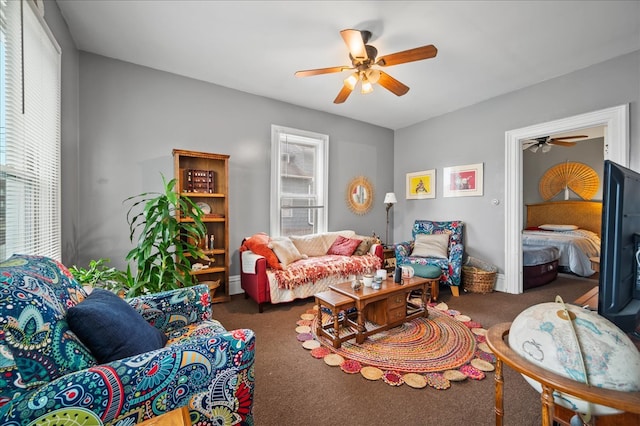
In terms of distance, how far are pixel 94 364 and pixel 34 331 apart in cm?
23

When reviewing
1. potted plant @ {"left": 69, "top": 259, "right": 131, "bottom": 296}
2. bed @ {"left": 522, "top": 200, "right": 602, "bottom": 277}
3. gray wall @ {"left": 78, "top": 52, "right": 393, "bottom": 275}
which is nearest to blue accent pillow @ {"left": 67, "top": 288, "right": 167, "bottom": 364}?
potted plant @ {"left": 69, "top": 259, "right": 131, "bottom": 296}

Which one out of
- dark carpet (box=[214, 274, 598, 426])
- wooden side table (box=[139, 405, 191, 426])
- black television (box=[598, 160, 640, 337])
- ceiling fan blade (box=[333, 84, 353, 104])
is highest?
ceiling fan blade (box=[333, 84, 353, 104])

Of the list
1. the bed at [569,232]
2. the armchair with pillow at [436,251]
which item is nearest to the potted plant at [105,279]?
the armchair with pillow at [436,251]

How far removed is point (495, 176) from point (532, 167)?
11.0ft

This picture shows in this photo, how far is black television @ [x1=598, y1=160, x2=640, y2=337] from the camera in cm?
79

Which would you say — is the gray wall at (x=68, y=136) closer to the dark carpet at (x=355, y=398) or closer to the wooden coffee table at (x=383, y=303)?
the dark carpet at (x=355, y=398)

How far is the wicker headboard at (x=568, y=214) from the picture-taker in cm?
537

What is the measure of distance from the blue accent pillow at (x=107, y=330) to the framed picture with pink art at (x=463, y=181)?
4306 millimetres

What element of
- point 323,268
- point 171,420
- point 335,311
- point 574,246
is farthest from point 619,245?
point 574,246

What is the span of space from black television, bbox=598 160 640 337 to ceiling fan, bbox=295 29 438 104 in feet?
5.34

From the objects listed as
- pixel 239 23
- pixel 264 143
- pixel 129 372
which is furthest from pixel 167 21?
pixel 129 372

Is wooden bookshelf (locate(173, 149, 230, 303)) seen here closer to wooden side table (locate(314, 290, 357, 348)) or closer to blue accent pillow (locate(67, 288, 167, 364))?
wooden side table (locate(314, 290, 357, 348))

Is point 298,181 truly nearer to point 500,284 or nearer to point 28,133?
point 28,133

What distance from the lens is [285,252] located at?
332 cm
